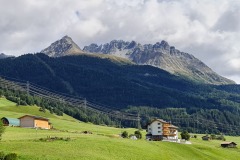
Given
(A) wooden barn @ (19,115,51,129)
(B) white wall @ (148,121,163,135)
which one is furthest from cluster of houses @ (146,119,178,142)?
(A) wooden barn @ (19,115,51,129)

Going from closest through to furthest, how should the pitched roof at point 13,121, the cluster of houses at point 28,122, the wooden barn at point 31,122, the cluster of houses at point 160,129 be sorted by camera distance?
the pitched roof at point 13,121 < the cluster of houses at point 28,122 < the wooden barn at point 31,122 < the cluster of houses at point 160,129

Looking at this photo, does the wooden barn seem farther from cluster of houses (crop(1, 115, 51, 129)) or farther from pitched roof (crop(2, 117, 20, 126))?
pitched roof (crop(2, 117, 20, 126))

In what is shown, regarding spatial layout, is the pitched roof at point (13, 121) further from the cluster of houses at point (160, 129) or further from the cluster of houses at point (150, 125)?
→ the cluster of houses at point (160, 129)

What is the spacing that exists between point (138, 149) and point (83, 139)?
14296 mm

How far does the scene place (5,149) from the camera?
82188 mm

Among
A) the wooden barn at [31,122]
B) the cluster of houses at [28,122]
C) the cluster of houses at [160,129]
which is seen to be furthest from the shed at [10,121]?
the cluster of houses at [160,129]

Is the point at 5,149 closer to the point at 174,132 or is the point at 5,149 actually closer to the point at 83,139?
the point at 83,139

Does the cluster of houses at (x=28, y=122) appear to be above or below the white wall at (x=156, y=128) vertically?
above

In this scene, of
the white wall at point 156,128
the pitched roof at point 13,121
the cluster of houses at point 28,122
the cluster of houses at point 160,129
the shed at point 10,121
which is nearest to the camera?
the shed at point 10,121

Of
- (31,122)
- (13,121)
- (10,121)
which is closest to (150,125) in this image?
(31,122)

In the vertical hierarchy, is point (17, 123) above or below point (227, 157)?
above

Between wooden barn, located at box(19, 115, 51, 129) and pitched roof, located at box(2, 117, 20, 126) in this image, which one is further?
wooden barn, located at box(19, 115, 51, 129)

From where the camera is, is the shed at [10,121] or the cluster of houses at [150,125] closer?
the shed at [10,121]

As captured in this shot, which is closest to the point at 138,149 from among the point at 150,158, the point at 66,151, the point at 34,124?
the point at 150,158
